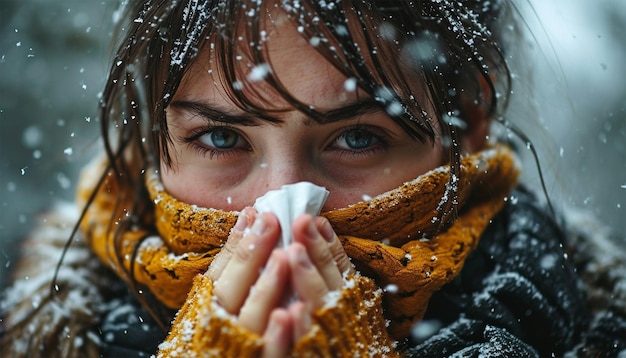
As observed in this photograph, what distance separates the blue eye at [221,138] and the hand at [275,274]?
257 millimetres

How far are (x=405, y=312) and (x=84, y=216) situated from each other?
3.64ft

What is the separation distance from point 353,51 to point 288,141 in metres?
0.24

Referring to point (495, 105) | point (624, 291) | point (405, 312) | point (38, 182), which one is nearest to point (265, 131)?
point (405, 312)

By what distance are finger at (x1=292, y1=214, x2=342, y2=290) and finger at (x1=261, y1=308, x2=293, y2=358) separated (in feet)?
0.44

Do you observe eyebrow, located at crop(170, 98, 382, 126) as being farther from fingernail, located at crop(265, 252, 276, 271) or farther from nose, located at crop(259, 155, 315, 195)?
fingernail, located at crop(265, 252, 276, 271)

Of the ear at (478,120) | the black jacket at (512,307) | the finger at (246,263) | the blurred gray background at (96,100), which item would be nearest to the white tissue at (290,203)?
the finger at (246,263)

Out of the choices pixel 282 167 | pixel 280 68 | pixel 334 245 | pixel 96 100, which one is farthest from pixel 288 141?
pixel 96 100

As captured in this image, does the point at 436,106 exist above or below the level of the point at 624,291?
above

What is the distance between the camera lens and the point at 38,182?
3.64 meters

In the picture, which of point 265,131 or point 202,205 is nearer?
point 265,131

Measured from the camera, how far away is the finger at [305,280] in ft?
4.10

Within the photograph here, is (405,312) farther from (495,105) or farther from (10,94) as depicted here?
(10,94)

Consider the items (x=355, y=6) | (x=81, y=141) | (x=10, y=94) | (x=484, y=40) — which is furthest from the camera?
(x=10, y=94)

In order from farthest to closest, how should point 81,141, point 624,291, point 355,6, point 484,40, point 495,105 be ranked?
point 81,141 < point 624,291 < point 495,105 < point 484,40 < point 355,6
